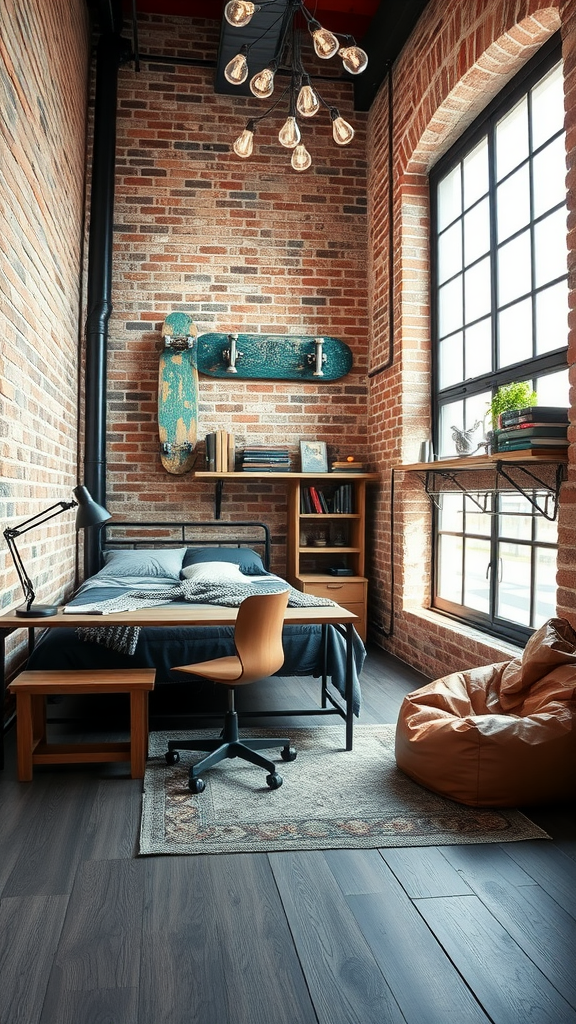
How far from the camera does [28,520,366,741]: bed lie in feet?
10.8

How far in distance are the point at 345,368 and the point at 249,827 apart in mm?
4102

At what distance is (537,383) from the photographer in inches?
144

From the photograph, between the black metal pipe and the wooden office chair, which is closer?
the wooden office chair

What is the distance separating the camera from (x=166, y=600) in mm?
3764

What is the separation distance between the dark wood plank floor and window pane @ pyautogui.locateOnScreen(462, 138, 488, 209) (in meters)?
3.52

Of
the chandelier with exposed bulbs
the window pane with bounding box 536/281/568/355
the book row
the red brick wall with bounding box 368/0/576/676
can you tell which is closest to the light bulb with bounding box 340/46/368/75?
the chandelier with exposed bulbs

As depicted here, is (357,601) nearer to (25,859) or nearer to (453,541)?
(453,541)

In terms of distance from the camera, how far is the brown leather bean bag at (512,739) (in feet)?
8.34

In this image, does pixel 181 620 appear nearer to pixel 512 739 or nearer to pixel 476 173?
pixel 512 739

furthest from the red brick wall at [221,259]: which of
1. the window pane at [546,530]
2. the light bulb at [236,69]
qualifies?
the window pane at [546,530]

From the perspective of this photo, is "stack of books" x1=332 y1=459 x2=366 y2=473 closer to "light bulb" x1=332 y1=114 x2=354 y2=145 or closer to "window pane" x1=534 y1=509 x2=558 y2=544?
"window pane" x1=534 y1=509 x2=558 y2=544

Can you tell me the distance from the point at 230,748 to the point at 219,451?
112 inches

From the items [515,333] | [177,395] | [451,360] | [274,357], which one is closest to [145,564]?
[177,395]

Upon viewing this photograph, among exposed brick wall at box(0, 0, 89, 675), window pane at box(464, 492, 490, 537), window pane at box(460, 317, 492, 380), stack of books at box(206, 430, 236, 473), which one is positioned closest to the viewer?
exposed brick wall at box(0, 0, 89, 675)
